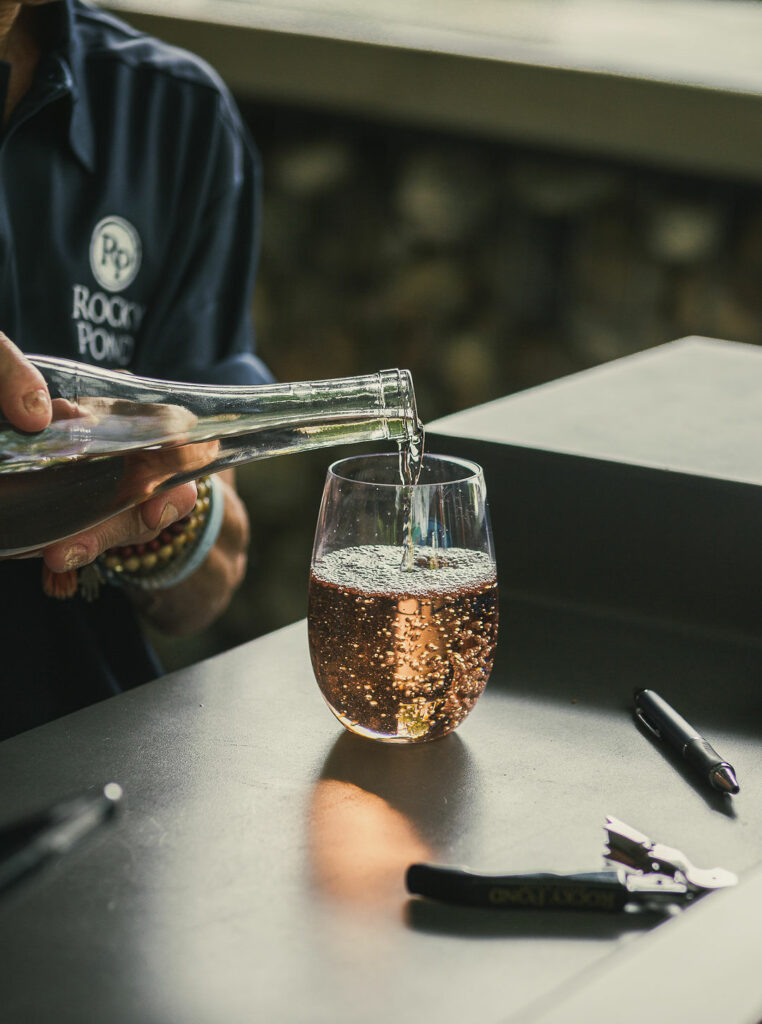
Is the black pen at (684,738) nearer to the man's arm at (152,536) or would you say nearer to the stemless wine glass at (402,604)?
the stemless wine glass at (402,604)

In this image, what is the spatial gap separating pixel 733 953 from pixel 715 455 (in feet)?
1.30

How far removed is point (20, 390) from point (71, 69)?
0.47 metres

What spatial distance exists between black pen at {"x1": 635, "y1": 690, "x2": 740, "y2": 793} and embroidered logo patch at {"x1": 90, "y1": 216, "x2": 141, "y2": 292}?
0.53m

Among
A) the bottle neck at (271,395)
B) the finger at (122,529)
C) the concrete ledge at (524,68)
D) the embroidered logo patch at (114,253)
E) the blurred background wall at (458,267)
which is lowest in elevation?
the blurred background wall at (458,267)

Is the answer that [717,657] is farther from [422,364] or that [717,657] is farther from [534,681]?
[422,364]

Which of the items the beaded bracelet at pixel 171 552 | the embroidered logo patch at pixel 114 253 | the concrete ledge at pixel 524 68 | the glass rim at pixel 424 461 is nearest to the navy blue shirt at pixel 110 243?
the embroidered logo patch at pixel 114 253

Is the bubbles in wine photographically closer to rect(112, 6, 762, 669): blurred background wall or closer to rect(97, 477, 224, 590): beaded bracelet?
rect(97, 477, 224, 590): beaded bracelet

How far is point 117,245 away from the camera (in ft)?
3.20

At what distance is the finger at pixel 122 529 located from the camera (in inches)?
→ 24.8

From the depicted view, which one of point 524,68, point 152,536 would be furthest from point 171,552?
point 524,68

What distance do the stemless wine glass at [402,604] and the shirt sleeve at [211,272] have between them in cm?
45

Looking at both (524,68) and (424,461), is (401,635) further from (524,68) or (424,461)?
(524,68)

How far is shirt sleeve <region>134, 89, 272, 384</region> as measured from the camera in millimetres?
1007

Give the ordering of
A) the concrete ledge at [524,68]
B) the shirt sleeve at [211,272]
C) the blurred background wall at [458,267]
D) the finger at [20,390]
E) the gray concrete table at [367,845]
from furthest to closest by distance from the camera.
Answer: the blurred background wall at [458,267], the concrete ledge at [524,68], the shirt sleeve at [211,272], the finger at [20,390], the gray concrete table at [367,845]
